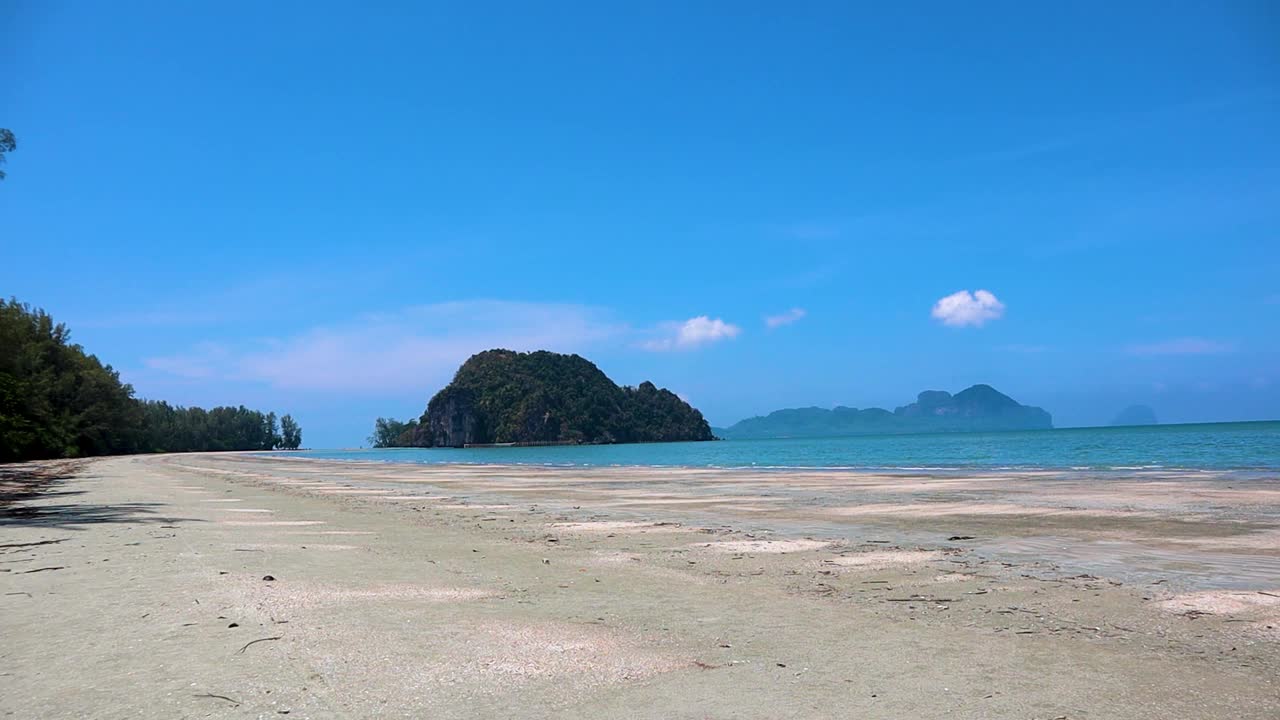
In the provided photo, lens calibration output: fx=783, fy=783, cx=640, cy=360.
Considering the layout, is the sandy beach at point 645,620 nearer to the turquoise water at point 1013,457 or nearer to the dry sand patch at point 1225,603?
the dry sand patch at point 1225,603

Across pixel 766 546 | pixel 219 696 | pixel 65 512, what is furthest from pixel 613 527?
pixel 65 512

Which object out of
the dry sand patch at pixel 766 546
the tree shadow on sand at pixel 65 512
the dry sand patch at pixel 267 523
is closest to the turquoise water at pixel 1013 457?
the dry sand patch at pixel 766 546

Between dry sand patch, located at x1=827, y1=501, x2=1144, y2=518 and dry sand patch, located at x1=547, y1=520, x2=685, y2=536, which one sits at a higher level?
dry sand patch, located at x1=547, y1=520, x2=685, y2=536

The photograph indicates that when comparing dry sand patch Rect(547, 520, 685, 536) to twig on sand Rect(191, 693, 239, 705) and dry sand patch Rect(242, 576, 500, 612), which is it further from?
twig on sand Rect(191, 693, 239, 705)

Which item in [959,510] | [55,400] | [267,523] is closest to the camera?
[267,523]

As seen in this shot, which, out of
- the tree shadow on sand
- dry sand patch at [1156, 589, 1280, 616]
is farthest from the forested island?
dry sand patch at [1156, 589, 1280, 616]

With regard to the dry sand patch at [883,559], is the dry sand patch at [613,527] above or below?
below

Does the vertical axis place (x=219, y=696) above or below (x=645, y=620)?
above

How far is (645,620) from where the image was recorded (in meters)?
6.86

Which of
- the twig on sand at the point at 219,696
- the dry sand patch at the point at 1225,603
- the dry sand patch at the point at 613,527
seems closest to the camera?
the twig on sand at the point at 219,696

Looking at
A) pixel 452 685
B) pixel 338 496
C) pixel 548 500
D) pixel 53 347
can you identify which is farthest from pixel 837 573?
pixel 53 347

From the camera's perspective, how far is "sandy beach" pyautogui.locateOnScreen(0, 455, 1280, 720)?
15.2 ft

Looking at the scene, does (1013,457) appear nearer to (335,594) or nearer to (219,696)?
(335,594)

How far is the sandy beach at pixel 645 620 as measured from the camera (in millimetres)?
4641
